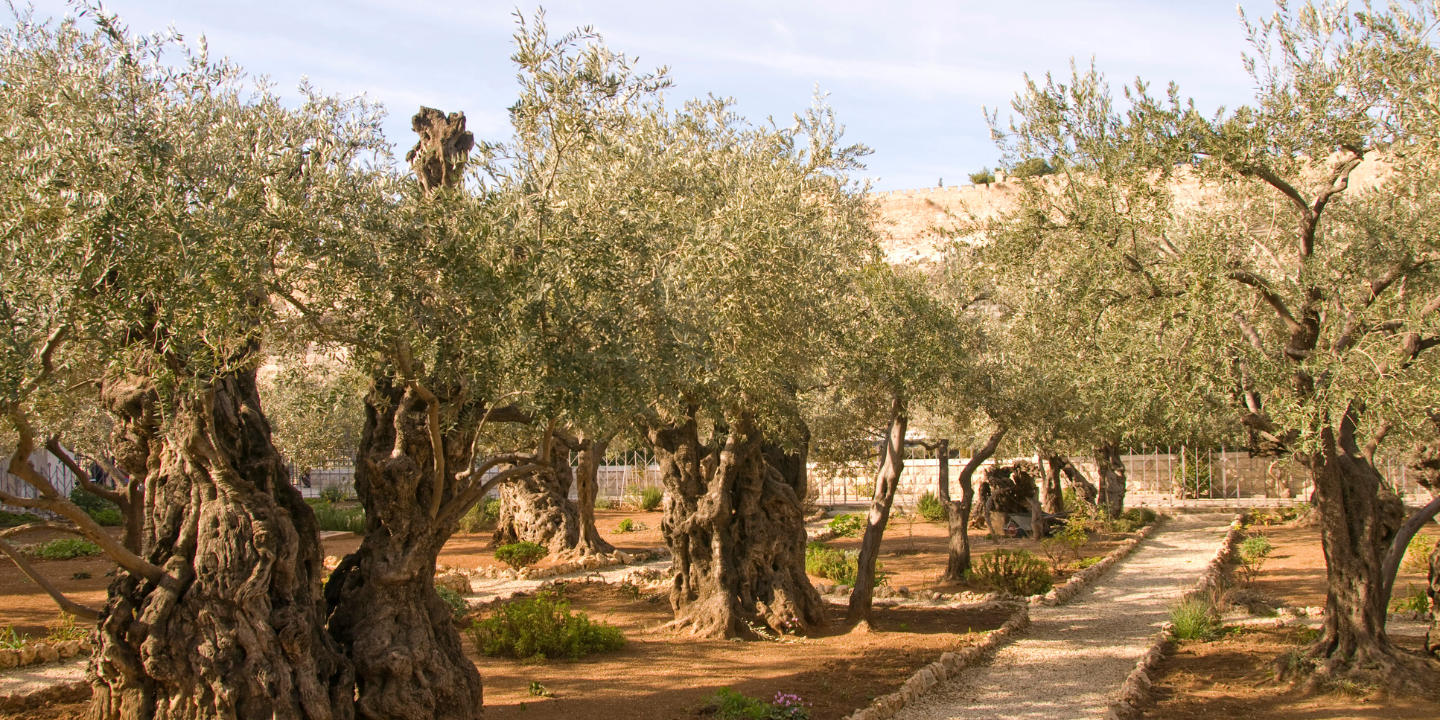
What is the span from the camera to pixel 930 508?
1147 inches

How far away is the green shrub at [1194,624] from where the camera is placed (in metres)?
11.9

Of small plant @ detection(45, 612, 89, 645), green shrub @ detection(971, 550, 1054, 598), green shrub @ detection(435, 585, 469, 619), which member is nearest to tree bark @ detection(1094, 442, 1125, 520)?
green shrub @ detection(971, 550, 1054, 598)

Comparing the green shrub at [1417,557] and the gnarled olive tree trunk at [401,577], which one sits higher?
the gnarled olive tree trunk at [401,577]

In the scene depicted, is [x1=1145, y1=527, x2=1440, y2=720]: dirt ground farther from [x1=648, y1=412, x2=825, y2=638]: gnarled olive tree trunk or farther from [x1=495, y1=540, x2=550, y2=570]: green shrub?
[x1=495, y1=540, x2=550, y2=570]: green shrub

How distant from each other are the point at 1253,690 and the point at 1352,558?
161 centimetres

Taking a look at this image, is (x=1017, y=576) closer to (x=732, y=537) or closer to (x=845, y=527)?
(x=732, y=537)

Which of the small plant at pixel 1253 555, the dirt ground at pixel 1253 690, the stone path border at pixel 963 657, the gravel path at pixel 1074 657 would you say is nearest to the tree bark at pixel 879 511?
the stone path border at pixel 963 657

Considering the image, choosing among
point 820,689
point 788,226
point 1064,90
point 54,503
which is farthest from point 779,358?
point 54,503

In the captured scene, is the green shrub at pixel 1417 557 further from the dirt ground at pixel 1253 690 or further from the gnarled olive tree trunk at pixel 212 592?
the gnarled olive tree trunk at pixel 212 592

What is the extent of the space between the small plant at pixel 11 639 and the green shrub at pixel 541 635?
479cm

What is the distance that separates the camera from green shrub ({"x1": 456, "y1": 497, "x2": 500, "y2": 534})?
1005 inches

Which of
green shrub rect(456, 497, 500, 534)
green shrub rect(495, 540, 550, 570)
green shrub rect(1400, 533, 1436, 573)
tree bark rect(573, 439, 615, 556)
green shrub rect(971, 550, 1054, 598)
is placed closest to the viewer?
green shrub rect(971, 550, 1054, 598)

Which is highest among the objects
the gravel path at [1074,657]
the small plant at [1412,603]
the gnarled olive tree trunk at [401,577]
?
the gnarled olive tree trunk at [401,577]

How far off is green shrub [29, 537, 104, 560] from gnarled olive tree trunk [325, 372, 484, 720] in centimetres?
1533
